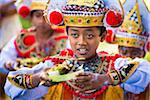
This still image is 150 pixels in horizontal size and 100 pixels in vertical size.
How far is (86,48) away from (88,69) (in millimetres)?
75

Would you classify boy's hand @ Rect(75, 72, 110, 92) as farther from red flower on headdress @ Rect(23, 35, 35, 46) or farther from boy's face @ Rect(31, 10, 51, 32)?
red flower on headdress @ Rect(23, 35, 35, 46)

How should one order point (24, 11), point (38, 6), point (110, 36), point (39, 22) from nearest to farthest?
point (110, 36), point (38, 6), point (39, 22), point (24, 11)

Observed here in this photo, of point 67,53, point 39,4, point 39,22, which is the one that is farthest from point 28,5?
point 67,53

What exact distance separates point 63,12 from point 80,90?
10.4 inches

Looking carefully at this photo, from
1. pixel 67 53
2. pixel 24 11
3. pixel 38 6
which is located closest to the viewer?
pixel 67 53

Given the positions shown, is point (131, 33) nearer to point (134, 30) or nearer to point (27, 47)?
point (134, 30)

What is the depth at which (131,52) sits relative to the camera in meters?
2.39

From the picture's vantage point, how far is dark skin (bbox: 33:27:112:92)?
6.49ft

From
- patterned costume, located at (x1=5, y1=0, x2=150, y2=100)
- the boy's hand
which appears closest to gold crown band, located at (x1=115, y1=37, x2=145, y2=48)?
patterned costume, located at (x1=5, y1=0, x2=150, y2=100)

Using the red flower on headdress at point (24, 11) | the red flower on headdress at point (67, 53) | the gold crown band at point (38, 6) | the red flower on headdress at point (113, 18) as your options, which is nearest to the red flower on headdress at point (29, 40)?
the red flower on headdress at point (24, 11)

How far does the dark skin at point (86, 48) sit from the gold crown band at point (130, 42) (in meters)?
0.31

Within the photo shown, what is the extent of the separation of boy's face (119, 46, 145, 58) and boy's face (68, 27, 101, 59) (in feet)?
0.92

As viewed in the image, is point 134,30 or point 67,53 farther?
point 134,30

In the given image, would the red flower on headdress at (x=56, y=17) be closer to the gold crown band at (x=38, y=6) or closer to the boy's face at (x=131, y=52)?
the gold crown band at (x=38, y=6)
